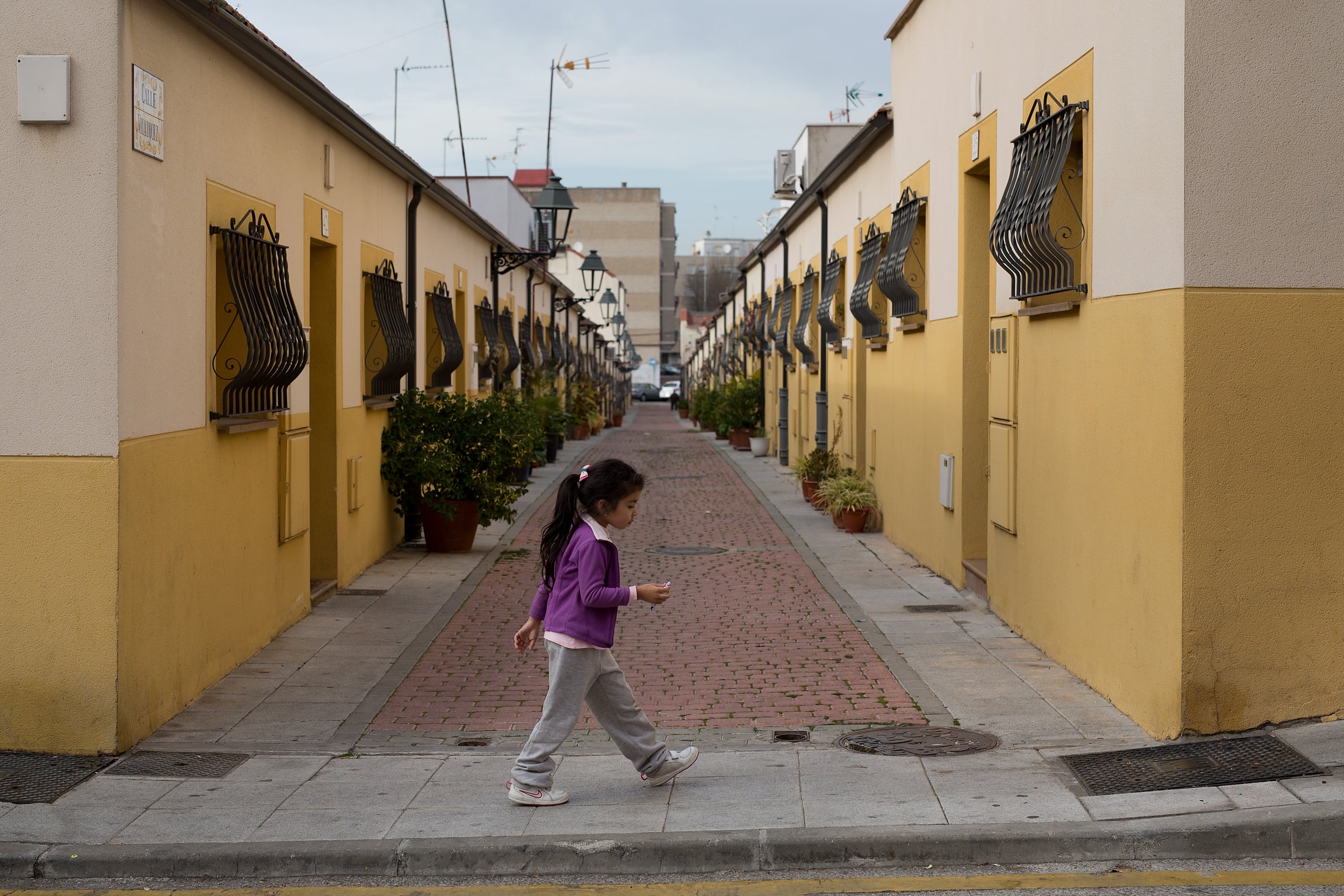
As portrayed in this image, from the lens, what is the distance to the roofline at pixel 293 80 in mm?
7191

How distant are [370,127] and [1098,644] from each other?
729 cm

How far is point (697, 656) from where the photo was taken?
8.65 metres

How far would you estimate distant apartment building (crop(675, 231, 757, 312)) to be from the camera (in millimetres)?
125938

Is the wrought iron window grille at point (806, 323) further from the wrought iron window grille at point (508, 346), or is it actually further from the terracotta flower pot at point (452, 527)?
the terracotta flower pot at point (452, 527)

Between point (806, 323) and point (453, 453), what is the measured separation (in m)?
9.01

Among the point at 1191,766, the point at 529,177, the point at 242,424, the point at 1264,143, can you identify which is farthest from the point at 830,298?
the point at 529,177

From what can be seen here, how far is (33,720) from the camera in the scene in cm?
622

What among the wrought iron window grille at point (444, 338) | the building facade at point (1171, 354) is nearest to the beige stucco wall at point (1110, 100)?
the building facade at point (1171, 354)

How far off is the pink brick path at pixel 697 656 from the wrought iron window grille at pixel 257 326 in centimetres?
194

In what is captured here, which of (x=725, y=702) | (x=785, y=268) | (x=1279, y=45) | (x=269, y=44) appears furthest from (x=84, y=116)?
(x=785, y=268)

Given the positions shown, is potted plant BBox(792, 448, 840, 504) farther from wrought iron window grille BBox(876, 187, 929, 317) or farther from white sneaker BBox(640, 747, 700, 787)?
white sneaker BBox(640, 747, 700, 787)

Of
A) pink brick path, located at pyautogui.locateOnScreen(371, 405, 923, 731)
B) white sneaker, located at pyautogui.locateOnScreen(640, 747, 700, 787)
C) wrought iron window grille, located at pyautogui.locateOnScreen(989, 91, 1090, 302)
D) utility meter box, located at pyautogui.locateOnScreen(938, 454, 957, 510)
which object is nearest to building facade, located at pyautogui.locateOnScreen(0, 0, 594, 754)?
pink brick path, located at pyautogui.locateOnScreen(371, 405, 923, 731)

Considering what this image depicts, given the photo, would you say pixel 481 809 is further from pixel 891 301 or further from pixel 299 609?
pixel 891 301

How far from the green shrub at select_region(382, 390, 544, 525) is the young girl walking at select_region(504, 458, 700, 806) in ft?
23.7
